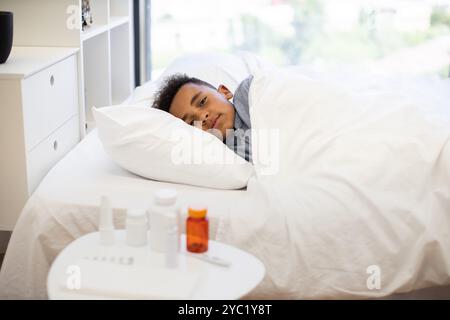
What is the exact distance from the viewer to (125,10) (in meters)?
2.96

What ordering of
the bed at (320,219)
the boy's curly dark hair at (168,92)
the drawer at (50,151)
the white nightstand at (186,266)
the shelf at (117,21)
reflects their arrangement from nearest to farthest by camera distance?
the white nightstand at (186,266) < the bed at (320,219) < the drawer at (50,151) < the boy's curly dark hair at (168,92) < the shelf at (117,21)

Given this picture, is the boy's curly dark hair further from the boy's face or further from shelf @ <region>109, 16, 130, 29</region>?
shelf @ <region>109, 16, 130, 29</region>

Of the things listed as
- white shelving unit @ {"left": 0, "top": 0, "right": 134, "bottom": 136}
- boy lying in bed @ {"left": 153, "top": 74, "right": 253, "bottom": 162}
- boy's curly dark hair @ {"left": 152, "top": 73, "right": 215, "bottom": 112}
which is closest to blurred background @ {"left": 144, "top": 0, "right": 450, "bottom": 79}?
white shelving unit @ {"left": 0, "top": 0, "right": 134, "bottom": 136}

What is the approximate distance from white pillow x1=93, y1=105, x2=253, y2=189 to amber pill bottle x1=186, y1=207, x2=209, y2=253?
369 millimetres

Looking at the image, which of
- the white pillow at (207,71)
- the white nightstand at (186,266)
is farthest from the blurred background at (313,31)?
the white nightstand at (186,266)

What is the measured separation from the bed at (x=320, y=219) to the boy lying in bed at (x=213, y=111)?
253 millimetres

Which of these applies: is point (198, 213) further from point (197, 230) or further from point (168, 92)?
point (168, 92)

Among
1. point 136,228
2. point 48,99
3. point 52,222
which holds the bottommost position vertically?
point 52,222

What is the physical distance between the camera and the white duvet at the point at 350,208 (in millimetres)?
1399

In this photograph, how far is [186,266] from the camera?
113 centimetres

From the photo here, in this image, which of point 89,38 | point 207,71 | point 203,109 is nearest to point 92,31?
point 89,38

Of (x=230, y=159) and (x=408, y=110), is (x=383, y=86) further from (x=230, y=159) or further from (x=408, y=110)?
(x=230, y=159)

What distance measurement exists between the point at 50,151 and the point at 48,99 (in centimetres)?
15

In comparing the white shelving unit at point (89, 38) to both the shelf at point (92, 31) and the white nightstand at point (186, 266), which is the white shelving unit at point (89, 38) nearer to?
the shelf at point (92, 31)
